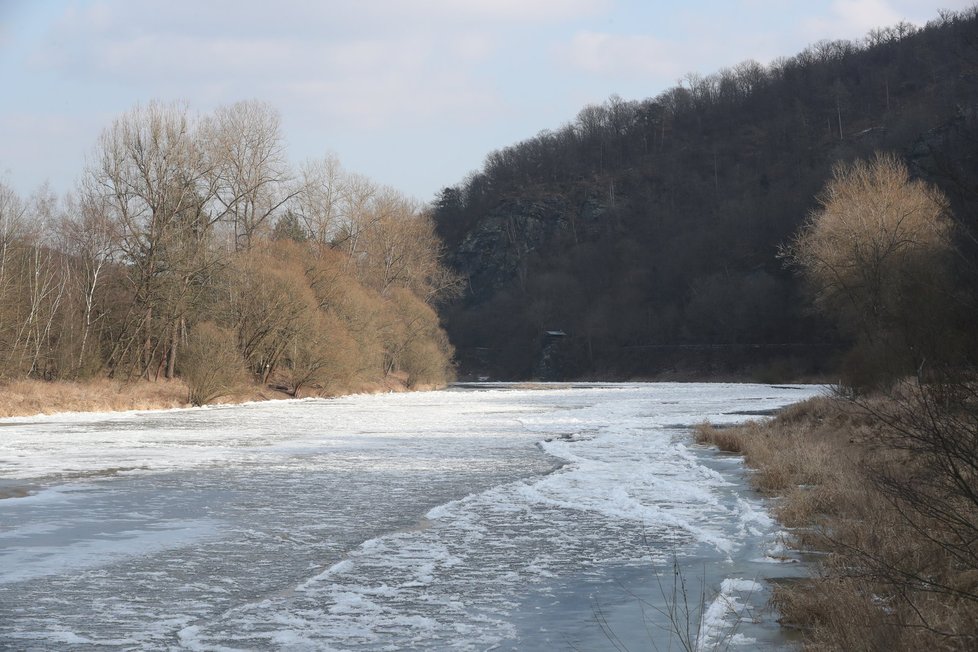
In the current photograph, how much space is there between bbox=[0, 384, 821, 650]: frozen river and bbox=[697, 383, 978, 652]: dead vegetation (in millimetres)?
489

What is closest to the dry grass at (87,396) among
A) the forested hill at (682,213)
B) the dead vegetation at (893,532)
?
the dead vegetation at (893,532)

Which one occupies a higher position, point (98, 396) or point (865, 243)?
point (865, 243)

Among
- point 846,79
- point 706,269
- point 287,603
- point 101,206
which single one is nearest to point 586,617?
point 287,603

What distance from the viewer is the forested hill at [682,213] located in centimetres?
9869

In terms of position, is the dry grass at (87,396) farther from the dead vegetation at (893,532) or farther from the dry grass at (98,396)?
the dead vegetation at (893,532)

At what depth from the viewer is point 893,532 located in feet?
25.7

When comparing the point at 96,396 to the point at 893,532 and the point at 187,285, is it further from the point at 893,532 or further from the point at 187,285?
the point at 893,532

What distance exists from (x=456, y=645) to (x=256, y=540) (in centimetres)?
439

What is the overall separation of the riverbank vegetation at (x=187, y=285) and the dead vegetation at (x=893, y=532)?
28.7 meters

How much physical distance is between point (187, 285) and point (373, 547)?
33876 mm

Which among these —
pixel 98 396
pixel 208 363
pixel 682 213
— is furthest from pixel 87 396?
pixel 682 213

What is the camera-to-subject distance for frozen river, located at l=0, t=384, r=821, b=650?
257 inches

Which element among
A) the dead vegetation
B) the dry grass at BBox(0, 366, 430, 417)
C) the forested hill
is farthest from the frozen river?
the forested hill

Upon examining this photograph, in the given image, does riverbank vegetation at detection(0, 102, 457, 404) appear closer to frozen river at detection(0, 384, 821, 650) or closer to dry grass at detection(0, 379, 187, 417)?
dry grass at detection(0, 379, 187, 417)
